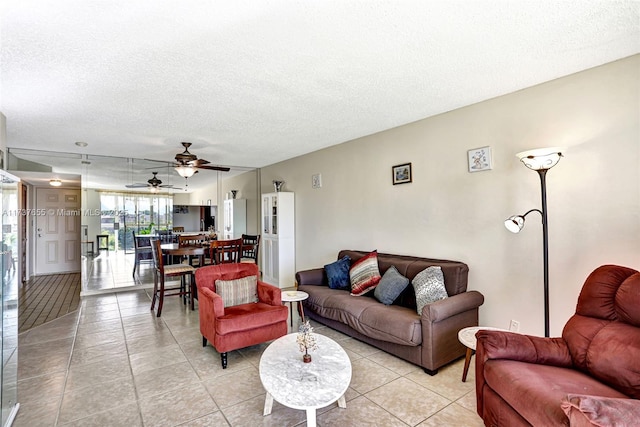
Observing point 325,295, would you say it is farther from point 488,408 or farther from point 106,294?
point 106,294

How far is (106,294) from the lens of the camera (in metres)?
5.54

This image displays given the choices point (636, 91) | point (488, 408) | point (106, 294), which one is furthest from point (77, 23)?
point (106, 294)

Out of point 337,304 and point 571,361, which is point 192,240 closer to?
point 337,304

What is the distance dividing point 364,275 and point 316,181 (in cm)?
227

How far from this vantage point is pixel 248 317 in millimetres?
2922

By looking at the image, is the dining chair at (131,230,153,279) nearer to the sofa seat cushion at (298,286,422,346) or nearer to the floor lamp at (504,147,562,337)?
the sofa seat cushion at (298,286,422,346)

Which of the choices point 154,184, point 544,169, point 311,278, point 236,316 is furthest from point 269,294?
point 154,184

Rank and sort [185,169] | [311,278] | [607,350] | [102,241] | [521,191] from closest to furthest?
[607,350], [521,191], [311,278], [185,169], [102,241]

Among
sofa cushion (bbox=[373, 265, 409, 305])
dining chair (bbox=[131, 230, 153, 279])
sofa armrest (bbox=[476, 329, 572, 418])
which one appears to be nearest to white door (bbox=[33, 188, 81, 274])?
dining chair (bbox=[131, 230, 153, 279])

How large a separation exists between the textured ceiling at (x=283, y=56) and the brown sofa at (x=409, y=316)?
70.1 inches

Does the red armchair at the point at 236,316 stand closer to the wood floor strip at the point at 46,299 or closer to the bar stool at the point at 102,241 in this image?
the wood floor strip at the point at 46,299

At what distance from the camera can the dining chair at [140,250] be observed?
19.1 ft

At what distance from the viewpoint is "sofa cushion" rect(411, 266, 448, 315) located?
2930mm

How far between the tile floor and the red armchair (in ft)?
0.74
